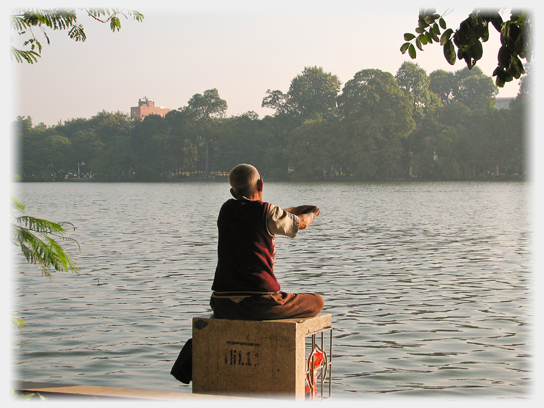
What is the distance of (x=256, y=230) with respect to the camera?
4.66m

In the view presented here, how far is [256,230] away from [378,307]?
6745mm

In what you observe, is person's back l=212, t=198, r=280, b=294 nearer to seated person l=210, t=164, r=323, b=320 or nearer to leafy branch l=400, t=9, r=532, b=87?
seated person l=210, t=164, r=323, b=320

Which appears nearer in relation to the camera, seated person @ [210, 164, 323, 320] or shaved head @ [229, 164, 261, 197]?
seated person @ [210, 164, 323, 320]

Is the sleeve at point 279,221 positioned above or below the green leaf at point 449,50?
below

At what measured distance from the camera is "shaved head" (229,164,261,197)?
188 inches

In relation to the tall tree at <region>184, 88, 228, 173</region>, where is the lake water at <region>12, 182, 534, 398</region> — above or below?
below

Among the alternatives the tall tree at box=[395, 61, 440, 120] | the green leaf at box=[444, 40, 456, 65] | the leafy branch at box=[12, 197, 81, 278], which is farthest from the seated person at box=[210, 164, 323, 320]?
the tall tree at box=[395, 61, 440, 120]

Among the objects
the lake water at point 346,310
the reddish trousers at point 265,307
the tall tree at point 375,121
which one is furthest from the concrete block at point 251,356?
the tall tree at point 375,121

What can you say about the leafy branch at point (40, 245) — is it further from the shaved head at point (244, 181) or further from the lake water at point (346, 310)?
the lake water at point (346, 310)

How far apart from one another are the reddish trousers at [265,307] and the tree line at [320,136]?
93.5 m

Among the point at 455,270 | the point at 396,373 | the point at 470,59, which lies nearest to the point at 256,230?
the point at 470,59

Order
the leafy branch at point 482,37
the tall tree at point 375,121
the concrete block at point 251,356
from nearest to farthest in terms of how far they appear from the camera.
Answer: the leafy branch at point 482,37
the concrete block at point 251,356
the tall tree at point 375,121

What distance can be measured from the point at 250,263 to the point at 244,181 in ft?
1.82

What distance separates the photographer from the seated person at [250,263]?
462cm
